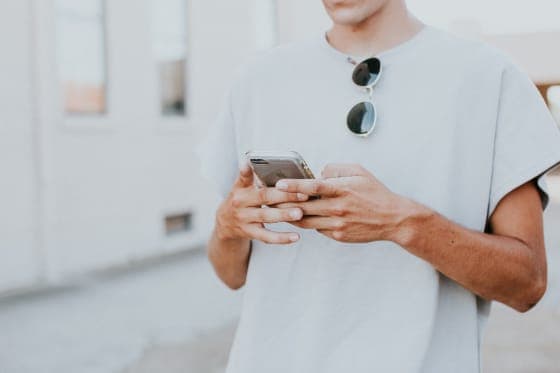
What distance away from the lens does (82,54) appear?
24.1 ft

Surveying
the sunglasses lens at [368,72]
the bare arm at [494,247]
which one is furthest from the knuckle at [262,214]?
the sunglasses lens at [368,72]

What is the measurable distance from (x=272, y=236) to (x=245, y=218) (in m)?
0.07

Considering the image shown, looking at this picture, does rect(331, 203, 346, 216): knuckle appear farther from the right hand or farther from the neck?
the neck

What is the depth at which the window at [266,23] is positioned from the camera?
10.3 meters

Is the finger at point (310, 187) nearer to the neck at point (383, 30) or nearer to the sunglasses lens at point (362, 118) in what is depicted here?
the sunglasses lens at point (362, 118)

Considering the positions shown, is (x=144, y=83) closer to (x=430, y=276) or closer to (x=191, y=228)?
(x=191, y=228)

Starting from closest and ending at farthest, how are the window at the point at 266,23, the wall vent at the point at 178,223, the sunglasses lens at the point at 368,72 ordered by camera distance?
the sunglasses lens at the point at 368,72, the wall vent at the point at 178,223, the window at the point at 266,23

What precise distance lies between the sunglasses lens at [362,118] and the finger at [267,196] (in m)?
0.23

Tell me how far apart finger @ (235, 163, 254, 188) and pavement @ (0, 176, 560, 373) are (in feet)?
11.9

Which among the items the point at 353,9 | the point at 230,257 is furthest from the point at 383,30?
the point at 230,257

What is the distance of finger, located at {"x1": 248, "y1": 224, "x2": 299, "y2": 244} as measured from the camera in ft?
3.85

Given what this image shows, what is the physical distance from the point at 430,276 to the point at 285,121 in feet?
1.41

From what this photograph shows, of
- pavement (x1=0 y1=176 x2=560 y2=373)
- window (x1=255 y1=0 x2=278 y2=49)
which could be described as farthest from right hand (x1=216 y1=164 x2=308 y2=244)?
window (x1=255 y1=0 x2=278 y2=49)

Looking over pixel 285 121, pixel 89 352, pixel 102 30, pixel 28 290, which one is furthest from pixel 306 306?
pixel 102 30
